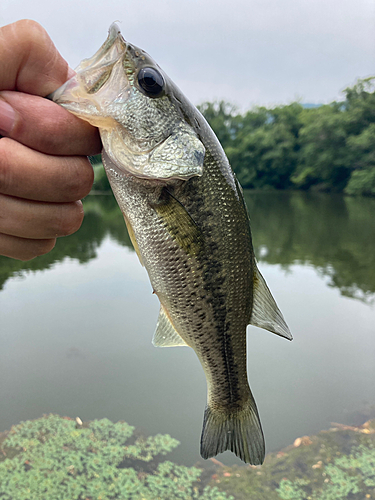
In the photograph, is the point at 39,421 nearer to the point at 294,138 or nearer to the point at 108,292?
the point at 108,292

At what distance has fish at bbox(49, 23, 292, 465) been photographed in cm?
136

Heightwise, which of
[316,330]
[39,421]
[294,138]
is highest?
[294,138]

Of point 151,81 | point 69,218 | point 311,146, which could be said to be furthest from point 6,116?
point 311,146

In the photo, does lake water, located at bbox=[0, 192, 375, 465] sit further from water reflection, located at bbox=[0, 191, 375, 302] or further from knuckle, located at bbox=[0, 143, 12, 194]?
knuckle, located at bbox=[0, 143, 12, 194]

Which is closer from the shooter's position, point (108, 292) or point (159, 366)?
point (159, 366)

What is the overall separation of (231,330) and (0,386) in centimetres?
554

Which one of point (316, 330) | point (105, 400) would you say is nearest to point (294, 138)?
point (316, 330)

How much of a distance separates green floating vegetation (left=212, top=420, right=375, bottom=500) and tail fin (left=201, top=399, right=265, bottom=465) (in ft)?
8.47

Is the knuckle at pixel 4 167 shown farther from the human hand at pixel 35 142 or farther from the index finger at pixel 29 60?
the index finger at pixel 29 60

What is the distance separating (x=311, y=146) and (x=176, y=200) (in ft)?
156

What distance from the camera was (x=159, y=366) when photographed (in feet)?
21.7

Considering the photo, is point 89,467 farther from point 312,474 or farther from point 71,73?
point 71,73

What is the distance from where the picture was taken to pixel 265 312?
181cm

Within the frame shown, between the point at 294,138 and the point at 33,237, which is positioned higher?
the point at 294,138
